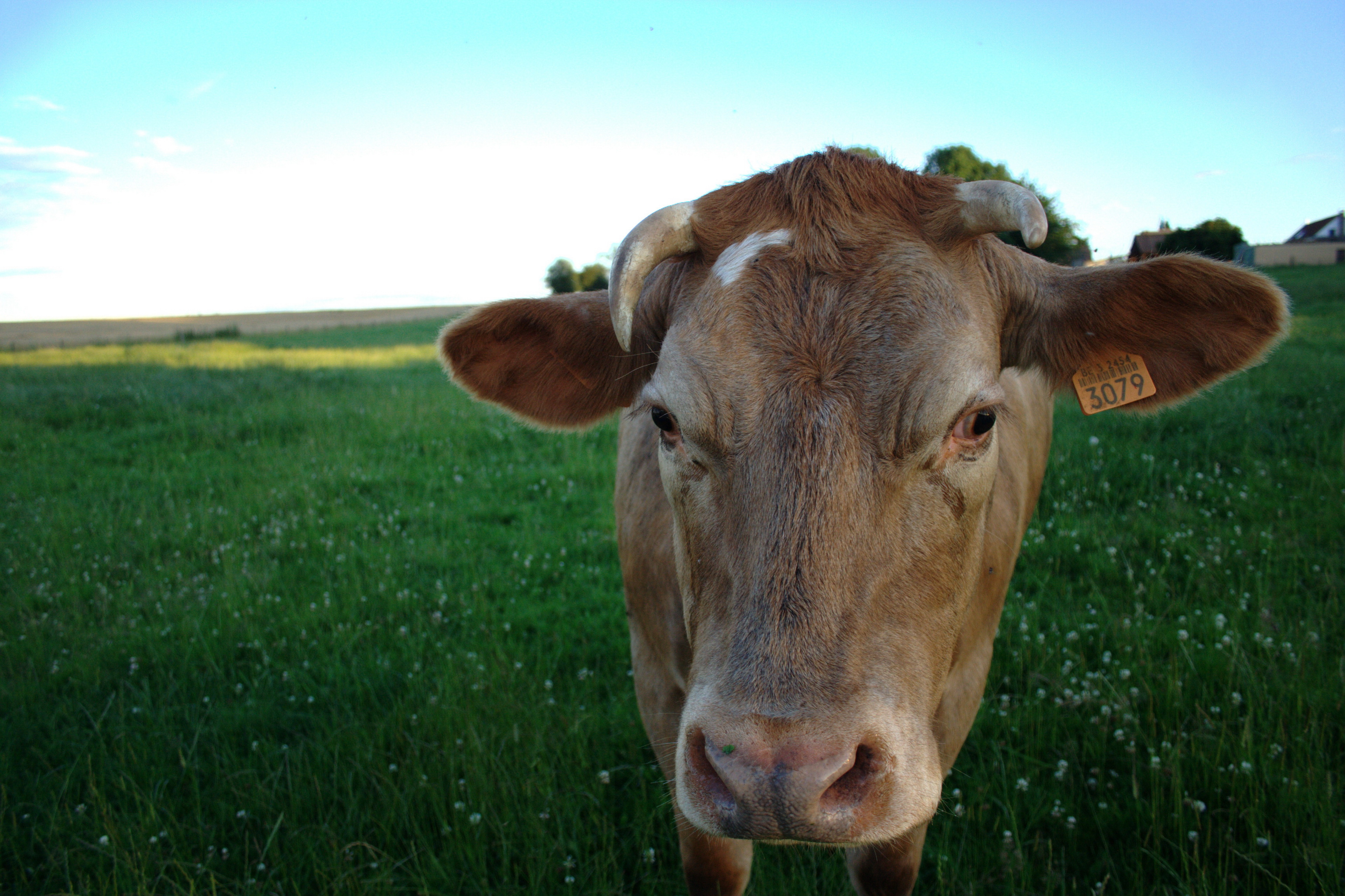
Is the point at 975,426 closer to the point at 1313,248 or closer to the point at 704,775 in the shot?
the point at 704,775

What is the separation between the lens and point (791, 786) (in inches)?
52.8

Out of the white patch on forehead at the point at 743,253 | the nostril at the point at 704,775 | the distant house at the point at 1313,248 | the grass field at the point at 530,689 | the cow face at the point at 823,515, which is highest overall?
the distant house at the point at 1313,248

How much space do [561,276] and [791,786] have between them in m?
80.9

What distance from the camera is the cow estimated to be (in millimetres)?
1454

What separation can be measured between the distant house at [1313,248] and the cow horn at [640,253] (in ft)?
141

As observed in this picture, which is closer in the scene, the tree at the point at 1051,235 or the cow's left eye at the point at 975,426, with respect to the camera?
the cow's left eye at the point at 975,426

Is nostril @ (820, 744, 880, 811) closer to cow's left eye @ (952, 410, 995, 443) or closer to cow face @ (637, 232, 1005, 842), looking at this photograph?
cow face @ (637, 232, 1005, 842)

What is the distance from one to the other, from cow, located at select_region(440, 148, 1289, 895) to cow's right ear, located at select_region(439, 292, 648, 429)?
11 millimetres

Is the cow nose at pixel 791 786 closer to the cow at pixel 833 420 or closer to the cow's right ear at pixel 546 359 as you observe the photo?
the cow at pixel 833 420

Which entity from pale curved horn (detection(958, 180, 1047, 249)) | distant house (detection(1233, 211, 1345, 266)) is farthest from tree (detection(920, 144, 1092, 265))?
distant house (detection(1233, 211, 1345, 266))

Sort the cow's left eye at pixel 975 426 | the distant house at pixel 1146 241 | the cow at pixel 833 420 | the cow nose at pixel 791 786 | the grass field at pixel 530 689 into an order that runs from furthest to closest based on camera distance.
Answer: the distant house at pixel 1146 241, the grass field at pixel 530 689, the cow's left eye at pixel 975 426, the cow at pixel 833 420, the cow nose at pixel 791 786

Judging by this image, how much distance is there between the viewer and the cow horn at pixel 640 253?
206cm

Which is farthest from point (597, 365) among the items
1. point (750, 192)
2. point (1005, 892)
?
point (1005, 892)

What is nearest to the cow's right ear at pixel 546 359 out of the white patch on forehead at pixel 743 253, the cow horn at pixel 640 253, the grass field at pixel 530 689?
the cow horn at pixel 640 253
